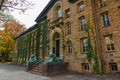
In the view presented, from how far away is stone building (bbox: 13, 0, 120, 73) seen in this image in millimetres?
12748

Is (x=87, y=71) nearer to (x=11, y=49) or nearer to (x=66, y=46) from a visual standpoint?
(x=66, y=46)

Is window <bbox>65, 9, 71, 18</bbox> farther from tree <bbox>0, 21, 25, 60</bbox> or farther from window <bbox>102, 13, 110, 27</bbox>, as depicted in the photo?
tree <bbox>0, 21, 25, 60</bbox>

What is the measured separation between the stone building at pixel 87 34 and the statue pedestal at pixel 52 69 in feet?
4.60

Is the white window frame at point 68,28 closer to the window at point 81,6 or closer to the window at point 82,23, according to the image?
the window at point 82,23

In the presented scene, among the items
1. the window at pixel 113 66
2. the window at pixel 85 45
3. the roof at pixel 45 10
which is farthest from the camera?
the roof at pixel 45 10

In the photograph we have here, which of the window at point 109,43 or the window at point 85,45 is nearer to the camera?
the window at point 109,43

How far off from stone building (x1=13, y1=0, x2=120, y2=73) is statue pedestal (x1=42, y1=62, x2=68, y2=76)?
140cm

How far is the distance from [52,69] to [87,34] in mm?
5811

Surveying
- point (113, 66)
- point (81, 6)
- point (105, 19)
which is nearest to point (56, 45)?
point (81, 6)

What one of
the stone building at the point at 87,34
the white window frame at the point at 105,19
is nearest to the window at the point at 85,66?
the stone building at the point at 87,34

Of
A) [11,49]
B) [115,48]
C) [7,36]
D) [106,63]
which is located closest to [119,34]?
[115,48]

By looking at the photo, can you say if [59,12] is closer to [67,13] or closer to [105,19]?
[67,13]

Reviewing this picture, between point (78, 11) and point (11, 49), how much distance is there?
36.3m

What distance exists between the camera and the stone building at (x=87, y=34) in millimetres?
12748
